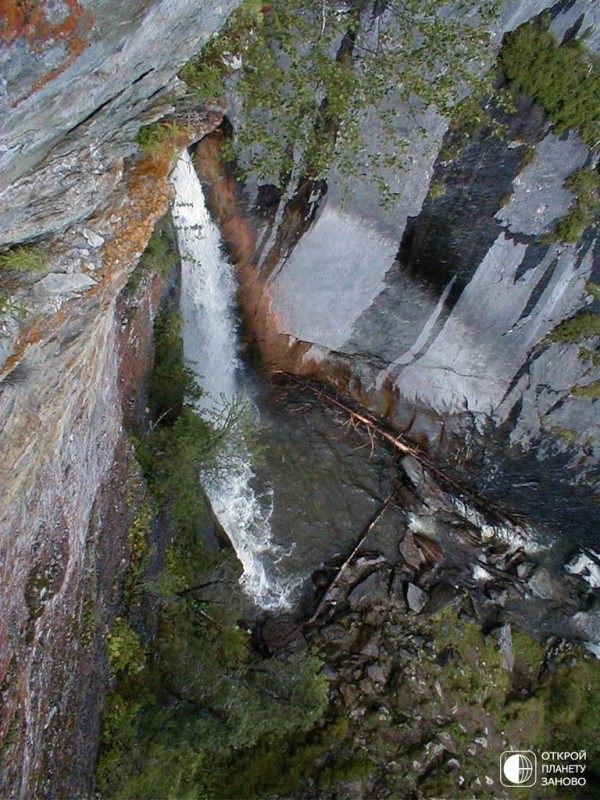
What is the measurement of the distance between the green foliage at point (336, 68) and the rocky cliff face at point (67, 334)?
68 centimetres

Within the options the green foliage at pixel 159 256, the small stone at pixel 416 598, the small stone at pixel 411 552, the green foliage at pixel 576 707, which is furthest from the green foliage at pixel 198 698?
the green foliage at pixel 576 707

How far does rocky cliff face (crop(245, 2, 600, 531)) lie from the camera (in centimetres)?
739

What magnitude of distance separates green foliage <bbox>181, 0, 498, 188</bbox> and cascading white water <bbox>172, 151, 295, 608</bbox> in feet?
6.46

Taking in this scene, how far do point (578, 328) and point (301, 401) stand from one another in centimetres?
469

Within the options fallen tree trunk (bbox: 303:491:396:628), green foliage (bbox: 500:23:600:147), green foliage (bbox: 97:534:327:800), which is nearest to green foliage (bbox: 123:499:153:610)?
green foliage (bbox: 97:534:327:800)

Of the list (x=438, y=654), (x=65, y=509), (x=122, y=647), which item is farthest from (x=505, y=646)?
(x=65, y=509)

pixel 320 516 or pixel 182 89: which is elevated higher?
pixel 182 89

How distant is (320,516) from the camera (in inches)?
387

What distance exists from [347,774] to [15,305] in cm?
786

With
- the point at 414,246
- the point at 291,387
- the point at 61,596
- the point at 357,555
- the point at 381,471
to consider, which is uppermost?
the point at 414,246

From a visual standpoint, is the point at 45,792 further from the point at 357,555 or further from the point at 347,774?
the point at 357,555

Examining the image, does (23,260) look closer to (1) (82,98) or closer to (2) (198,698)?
(1) (82,98)

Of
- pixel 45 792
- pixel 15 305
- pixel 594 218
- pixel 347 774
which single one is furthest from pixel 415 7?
pixel 347 774

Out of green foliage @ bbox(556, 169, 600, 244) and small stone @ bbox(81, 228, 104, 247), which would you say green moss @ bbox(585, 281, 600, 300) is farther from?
small stone @ bbox(81, 228, 104, 247)
